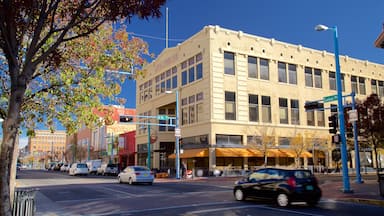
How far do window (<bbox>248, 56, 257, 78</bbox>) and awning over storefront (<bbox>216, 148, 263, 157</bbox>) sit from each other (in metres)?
8.97

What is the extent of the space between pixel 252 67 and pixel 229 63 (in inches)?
132

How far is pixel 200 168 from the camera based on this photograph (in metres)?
42.5

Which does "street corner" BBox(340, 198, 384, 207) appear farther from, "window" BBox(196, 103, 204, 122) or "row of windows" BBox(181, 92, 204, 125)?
"row of windows" BBox(181, 92, 204, 125)

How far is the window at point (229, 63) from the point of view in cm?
4341

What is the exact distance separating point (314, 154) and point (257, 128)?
9.54 meters

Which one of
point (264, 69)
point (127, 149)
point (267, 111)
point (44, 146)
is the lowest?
point (127, 149)

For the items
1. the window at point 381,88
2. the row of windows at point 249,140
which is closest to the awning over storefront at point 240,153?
the row of windows at point 249,140

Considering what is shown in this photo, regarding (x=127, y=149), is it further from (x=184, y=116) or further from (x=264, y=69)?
(x=264, y=69)

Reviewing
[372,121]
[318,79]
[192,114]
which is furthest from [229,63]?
[372,121]

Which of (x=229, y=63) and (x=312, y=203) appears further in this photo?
(x=229, y=63)

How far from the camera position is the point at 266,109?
4588cm

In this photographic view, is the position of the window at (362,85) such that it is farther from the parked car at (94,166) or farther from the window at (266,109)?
the parked car at (94,166)

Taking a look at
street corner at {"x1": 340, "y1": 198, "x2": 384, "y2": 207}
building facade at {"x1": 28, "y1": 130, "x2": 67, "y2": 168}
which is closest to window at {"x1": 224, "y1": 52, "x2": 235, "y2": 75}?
street corner at {"x1": 340, "y1": 198, "x2": 384, "y2": 207}

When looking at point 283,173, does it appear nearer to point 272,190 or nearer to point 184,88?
point 272,190
